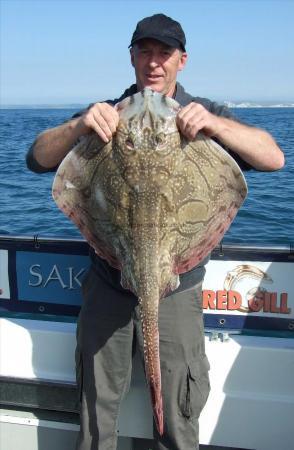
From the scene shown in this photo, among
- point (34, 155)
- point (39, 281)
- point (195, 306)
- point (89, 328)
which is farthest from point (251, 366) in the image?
point (34, 155)

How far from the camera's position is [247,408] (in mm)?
3100

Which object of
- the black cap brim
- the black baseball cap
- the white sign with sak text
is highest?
the black baseball cap

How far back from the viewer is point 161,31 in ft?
8.59

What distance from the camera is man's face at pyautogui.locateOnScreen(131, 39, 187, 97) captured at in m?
2.66

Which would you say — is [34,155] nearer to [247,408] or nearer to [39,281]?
[39,281]

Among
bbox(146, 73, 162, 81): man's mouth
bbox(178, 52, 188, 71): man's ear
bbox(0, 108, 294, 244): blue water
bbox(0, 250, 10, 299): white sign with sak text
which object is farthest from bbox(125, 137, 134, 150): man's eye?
bbox(0, 108, 294, 244): blue water

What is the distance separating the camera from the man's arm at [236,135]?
2.08m

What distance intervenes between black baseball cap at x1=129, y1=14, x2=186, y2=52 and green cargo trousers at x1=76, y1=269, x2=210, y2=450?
4.25ft

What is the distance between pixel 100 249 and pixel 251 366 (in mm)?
1344

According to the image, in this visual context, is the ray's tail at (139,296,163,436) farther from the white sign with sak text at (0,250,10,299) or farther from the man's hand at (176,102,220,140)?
the white sign with sak text at (0,250,10,299)

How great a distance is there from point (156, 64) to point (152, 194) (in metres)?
0.88

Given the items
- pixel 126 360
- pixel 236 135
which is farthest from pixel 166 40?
pixel 126 360

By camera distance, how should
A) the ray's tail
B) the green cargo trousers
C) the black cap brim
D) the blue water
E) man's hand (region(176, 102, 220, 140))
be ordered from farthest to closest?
the blue water, the green cargo trousers, the black cap brim, the ray's tail, man's hand (region(176, 102, 220, 140))

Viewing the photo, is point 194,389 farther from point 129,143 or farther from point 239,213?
point 239,213
